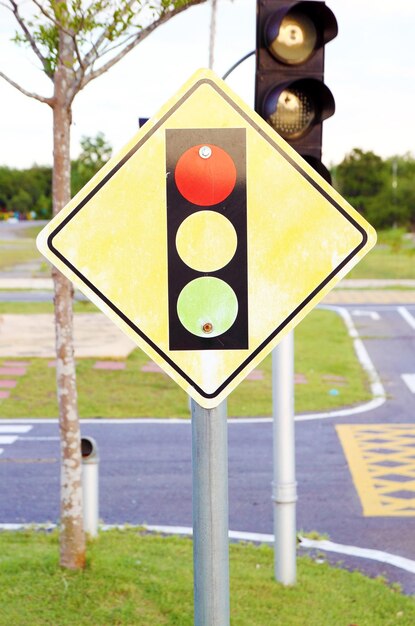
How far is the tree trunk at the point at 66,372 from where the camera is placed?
23.6ft

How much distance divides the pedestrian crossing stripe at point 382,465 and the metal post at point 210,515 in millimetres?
7862

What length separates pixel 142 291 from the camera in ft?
8.79

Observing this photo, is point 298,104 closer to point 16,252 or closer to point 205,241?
point 205,241

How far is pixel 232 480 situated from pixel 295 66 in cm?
700

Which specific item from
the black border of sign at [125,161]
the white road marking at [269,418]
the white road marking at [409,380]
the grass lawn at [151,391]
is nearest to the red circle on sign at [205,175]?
the black border of sign at [125,161]

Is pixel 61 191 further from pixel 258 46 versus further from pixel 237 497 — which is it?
pixel 237 497

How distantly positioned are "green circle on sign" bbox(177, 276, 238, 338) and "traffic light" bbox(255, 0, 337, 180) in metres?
2.96

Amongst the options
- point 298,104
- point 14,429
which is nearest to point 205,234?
point 298,104

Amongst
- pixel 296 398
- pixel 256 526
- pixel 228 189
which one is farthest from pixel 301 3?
pixel 296 398

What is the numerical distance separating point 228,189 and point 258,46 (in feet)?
10.5

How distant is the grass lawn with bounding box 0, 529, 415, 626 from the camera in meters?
6.60

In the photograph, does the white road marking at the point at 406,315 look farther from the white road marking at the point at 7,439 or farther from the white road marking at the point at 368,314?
the white road marking at the point at 7,439

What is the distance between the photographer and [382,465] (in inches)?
491

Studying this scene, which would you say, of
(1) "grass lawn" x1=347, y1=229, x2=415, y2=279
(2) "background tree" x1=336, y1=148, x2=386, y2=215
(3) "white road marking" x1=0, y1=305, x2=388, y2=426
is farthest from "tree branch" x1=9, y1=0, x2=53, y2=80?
(2) "background tree" x1=336, y1=148, x2=386, y2=215
